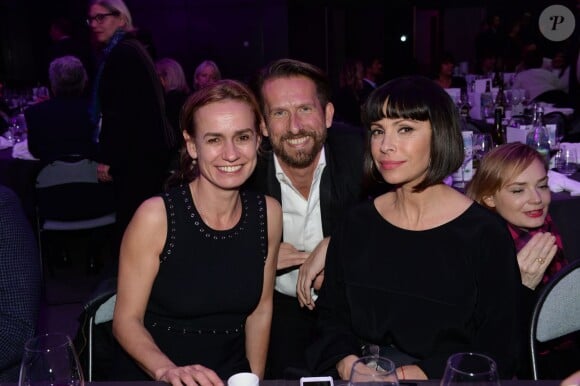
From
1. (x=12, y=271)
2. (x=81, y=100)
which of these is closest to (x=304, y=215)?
(x=12, y=271)

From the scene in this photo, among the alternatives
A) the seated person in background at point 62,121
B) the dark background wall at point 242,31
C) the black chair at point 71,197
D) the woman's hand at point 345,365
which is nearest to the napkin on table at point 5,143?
the seated person in background at point 62,121

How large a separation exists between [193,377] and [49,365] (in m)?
0.40

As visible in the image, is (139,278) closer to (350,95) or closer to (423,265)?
(423,265)

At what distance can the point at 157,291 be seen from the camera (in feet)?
7.02

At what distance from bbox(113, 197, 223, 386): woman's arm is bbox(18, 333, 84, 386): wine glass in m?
0.65

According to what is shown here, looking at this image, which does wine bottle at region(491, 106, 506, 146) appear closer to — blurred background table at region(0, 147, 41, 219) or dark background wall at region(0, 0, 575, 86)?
blurred background table at region(0, 147, 41, 219)

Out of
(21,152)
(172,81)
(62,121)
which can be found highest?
(172,81)

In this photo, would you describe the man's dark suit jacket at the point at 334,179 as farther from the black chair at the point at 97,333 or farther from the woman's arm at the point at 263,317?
the black chair at the point at 97,333

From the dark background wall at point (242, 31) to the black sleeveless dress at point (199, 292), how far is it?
9807 mm

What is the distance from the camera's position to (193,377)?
160 centimetres

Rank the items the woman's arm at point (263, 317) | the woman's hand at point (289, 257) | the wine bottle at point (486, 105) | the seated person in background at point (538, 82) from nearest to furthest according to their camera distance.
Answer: the woman's arm at point (263, 317) → the woman's hand at point (289, 257) → the wine bottle at point (486, 105) → the seated person in background at point (538, 82)

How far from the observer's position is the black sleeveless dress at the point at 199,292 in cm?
213

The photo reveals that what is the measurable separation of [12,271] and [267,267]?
0.80 metres

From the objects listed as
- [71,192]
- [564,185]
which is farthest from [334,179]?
[71,192]
